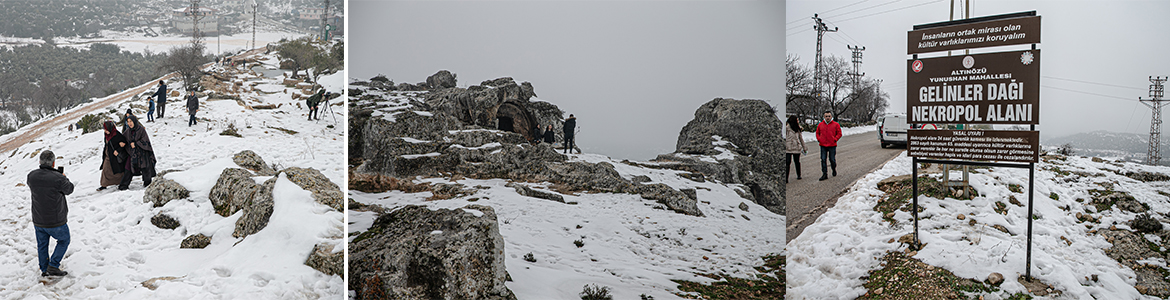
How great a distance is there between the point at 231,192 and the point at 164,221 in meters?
0.49

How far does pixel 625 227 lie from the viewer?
300cm

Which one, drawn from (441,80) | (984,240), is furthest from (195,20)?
(984,240)

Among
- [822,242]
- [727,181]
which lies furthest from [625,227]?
[822,242]

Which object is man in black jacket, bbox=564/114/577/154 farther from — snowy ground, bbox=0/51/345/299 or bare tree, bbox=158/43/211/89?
bare tree, bbox=158/43/211/89

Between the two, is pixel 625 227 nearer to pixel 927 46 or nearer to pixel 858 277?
pixel 858 277

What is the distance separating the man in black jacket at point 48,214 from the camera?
3.10 metres

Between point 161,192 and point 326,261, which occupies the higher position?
point 161,192

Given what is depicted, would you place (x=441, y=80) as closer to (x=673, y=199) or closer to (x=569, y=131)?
(x=569, y=131)

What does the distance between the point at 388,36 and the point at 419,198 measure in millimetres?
1266

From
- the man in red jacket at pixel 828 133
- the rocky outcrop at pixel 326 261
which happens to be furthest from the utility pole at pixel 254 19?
the man in red jacket at pixel 828 133

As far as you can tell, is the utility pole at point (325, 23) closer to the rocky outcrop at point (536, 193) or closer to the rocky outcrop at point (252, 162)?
the rocky outcrop at point (252, 162)

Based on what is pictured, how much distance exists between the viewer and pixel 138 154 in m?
3.69

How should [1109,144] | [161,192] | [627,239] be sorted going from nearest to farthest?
[627,239], [161,192], [1109,144]

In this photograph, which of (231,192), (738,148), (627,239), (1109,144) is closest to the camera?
(627,239)
